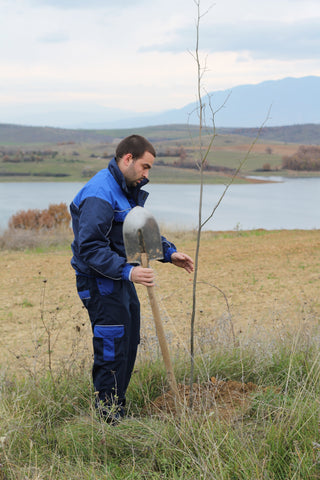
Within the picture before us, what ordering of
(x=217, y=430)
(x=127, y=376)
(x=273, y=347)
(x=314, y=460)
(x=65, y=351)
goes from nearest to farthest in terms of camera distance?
1. (x=314, y=460)
2. (x=217, y=430)
3. (x=127, y=376)
4. (x=273, y=347)
5. (x=65, y=351)

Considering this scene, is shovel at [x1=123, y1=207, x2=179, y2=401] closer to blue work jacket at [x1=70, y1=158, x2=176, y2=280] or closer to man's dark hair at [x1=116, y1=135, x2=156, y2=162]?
blue work jacket at [x1=70, y1=158, x2=176, y2=280]

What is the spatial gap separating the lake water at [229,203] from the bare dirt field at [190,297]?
7.87 meters

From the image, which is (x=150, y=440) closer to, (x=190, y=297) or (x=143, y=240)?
(x=143, y=240)

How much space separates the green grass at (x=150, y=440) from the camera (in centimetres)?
248

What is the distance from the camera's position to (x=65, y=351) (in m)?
6.21

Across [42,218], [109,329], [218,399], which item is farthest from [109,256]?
[42,218]

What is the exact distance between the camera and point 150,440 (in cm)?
279

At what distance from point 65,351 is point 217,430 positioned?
3.84 meters

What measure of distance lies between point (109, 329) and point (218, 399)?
98cm

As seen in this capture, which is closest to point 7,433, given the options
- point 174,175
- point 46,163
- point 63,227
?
point 63,227

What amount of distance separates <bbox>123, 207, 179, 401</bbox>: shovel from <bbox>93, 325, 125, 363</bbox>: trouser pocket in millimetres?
302

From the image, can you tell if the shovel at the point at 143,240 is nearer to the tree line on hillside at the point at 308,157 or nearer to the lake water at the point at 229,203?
the tree line on hillside at the point at 308,157

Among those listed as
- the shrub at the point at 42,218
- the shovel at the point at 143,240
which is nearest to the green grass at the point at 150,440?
the shovel at the point at 143,240

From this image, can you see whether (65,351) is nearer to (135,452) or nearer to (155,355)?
(155,355)
